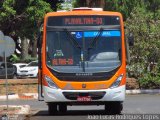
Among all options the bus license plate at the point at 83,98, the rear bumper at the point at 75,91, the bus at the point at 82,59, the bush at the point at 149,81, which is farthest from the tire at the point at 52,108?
the bush at the point at 149,81

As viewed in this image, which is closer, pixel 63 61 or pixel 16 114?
pixel 63 61

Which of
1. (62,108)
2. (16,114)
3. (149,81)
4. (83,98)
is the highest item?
(83,98)

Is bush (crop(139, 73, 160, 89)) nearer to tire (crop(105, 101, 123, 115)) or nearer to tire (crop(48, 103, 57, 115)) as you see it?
tire (crop(105, 101, 123, 115))

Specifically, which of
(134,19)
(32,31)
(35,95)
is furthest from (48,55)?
(32,31)

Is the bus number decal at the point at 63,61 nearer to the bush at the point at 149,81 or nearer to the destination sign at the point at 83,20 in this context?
the destination sign at the point at 83,20

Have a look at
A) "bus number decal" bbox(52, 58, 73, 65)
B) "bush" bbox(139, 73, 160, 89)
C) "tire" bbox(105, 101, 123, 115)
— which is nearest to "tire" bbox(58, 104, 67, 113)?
"tire" bbox(105, 101, 123, 115)

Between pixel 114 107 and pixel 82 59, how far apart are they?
2117mm

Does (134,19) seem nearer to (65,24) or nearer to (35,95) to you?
(35,95)

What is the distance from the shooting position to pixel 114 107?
1938cm

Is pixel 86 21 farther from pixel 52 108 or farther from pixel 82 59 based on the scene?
pixel 52 108

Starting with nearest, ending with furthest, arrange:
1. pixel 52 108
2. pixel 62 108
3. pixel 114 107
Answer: pixel 52 108, pixel 114 107, pixel 62 108

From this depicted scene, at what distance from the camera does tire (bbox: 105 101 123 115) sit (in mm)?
19047

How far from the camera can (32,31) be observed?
48781 mm

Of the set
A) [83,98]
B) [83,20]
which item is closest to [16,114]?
[83,98]
